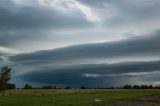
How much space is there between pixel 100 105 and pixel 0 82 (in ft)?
266

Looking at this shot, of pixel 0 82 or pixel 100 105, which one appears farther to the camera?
pixel 0 82

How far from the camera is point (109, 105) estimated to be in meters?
54.1

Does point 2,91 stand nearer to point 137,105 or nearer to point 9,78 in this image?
point 9,78

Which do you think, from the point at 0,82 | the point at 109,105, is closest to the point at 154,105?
the point at 109,105

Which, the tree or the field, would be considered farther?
the tree

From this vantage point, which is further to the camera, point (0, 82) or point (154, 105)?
point (0, 82)

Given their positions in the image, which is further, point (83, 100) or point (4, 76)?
point (4, 76)

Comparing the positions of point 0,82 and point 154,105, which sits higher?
point 0,82

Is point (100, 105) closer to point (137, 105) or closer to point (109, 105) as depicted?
point (109, 105)

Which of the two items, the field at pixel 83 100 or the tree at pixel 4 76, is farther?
the tree at pixel 4 76

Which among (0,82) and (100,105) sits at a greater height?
(0,82)

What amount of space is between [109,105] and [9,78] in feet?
274

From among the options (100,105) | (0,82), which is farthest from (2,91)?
(100,105)

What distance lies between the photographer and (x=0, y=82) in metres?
130
